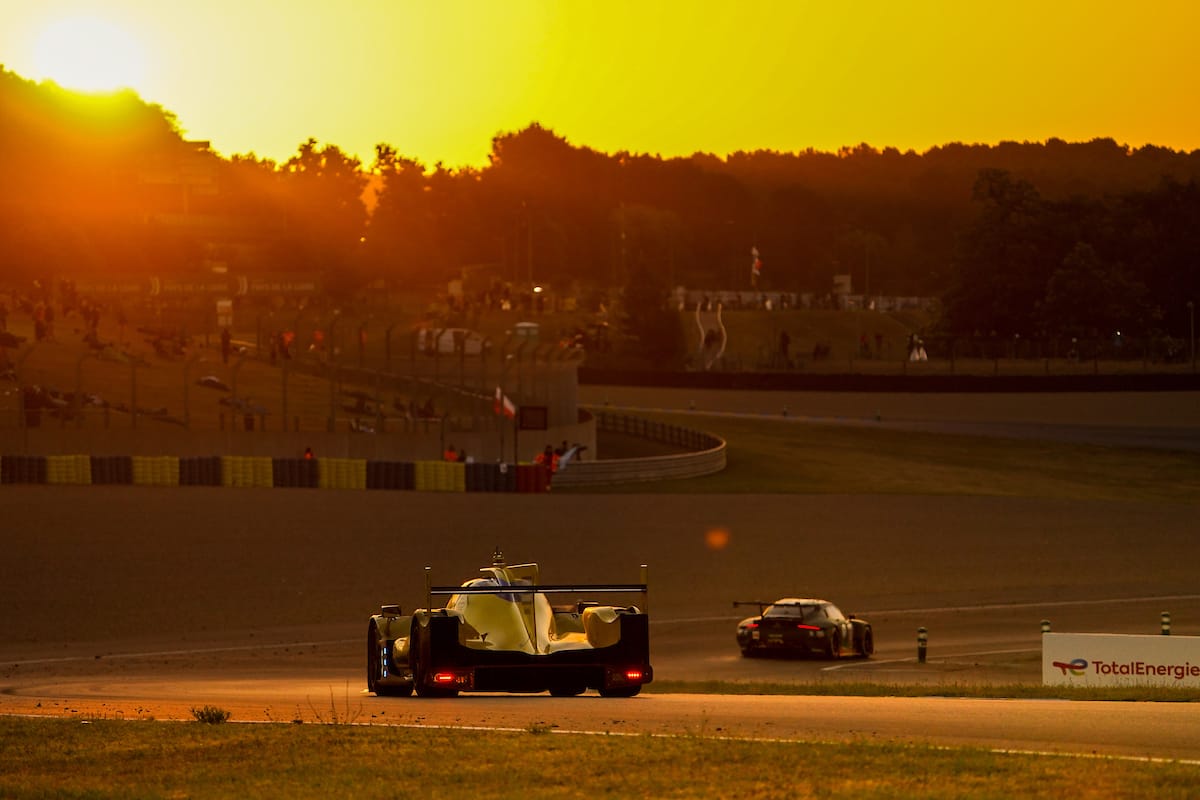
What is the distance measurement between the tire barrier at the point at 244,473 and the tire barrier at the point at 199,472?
164 mm

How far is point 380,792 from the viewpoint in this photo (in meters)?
9.89

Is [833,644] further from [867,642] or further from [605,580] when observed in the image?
[605,580]

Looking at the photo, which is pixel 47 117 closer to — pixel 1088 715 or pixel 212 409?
pixel 212 409

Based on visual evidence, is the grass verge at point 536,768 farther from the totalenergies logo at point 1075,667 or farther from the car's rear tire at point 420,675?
the totalenergies logo at point 1075,667

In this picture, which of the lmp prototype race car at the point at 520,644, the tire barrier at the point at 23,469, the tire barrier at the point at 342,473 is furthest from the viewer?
the tire barrier at the point at 342,473

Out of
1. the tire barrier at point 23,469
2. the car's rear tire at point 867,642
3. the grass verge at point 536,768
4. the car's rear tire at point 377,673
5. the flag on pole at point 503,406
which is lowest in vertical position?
the car's rear tire at point 867,642

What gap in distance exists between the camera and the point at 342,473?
142 ft

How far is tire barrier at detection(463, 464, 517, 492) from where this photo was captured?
44000mm

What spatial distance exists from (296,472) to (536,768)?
3351 cm

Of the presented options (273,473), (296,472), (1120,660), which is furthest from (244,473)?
(1120,660)

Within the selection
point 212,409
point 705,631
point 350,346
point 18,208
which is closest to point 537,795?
point 705,631

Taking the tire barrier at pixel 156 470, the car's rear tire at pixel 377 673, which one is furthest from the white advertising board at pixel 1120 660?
the tire barrier at pixel 156 470

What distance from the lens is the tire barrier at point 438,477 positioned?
143 feet

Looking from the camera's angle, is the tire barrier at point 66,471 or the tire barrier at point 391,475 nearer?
the tire barrier at point 66,471
